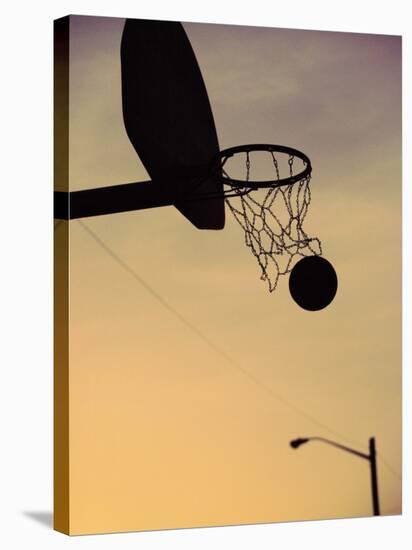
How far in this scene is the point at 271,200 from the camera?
8.54 m

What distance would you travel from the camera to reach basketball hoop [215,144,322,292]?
843cm

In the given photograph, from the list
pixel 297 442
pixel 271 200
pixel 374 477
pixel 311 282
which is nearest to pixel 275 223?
pixel 271 200

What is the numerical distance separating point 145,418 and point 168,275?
0.85 meters

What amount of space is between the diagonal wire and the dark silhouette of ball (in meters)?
0.57

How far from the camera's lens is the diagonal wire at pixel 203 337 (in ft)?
26.5

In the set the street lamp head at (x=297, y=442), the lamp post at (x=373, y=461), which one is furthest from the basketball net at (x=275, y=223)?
the lamp post at (x=373, y=461)

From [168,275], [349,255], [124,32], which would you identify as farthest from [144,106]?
[349,255]

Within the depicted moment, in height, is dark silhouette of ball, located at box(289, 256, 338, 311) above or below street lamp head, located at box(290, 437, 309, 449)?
above

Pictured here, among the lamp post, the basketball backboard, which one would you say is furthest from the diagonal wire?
the basketball backboard

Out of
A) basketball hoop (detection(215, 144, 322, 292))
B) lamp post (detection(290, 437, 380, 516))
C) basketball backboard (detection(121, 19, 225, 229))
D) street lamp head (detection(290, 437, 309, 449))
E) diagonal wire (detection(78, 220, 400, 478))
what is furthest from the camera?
lamp post (detection(290, 437, 380, 516))

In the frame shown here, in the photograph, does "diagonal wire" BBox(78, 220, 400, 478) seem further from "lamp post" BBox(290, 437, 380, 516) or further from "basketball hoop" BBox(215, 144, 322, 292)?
"basketball hoop" BBox(215, 144, 322, 292)

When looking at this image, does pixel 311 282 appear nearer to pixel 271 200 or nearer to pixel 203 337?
pixel 271 200

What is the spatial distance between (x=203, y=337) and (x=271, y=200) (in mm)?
960

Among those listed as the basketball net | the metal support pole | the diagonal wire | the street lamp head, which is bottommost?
the metal support pole
